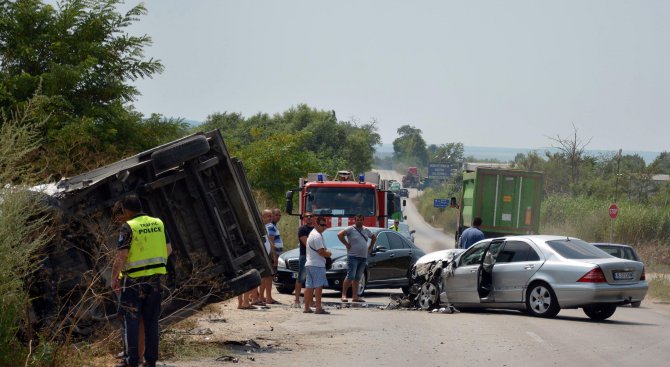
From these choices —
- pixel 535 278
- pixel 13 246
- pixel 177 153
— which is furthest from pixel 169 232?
pixel 535 278

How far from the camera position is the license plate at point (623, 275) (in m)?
17.7

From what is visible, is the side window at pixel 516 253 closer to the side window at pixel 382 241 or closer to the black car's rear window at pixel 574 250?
the black car's rear window at pixel 574 250

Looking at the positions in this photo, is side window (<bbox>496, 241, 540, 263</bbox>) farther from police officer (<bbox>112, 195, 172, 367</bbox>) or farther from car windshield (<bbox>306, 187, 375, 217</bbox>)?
police officer (<bbox>112, 195, 172, 367</bbox>)

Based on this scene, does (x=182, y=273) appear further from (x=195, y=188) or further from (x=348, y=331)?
(x=348, y=331)

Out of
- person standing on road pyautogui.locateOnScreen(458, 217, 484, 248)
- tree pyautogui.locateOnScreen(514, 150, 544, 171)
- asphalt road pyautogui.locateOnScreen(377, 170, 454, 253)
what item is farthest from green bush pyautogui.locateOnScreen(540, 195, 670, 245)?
tree pyautogui.locateOnScreen(514, 150, 544, 171)

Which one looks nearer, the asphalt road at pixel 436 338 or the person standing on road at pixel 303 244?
the asphalt road at pixel 436 338

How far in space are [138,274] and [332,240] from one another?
523 inches

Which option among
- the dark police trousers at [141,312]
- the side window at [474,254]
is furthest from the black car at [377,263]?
the dark police trousers at [141,312]

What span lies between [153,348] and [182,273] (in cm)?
198

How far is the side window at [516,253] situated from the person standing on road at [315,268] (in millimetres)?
3098

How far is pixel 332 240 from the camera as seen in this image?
23484mm

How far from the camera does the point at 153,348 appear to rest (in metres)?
10.4

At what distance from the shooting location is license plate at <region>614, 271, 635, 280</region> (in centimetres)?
1770

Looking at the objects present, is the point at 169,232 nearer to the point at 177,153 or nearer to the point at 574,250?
the point at 177,153
